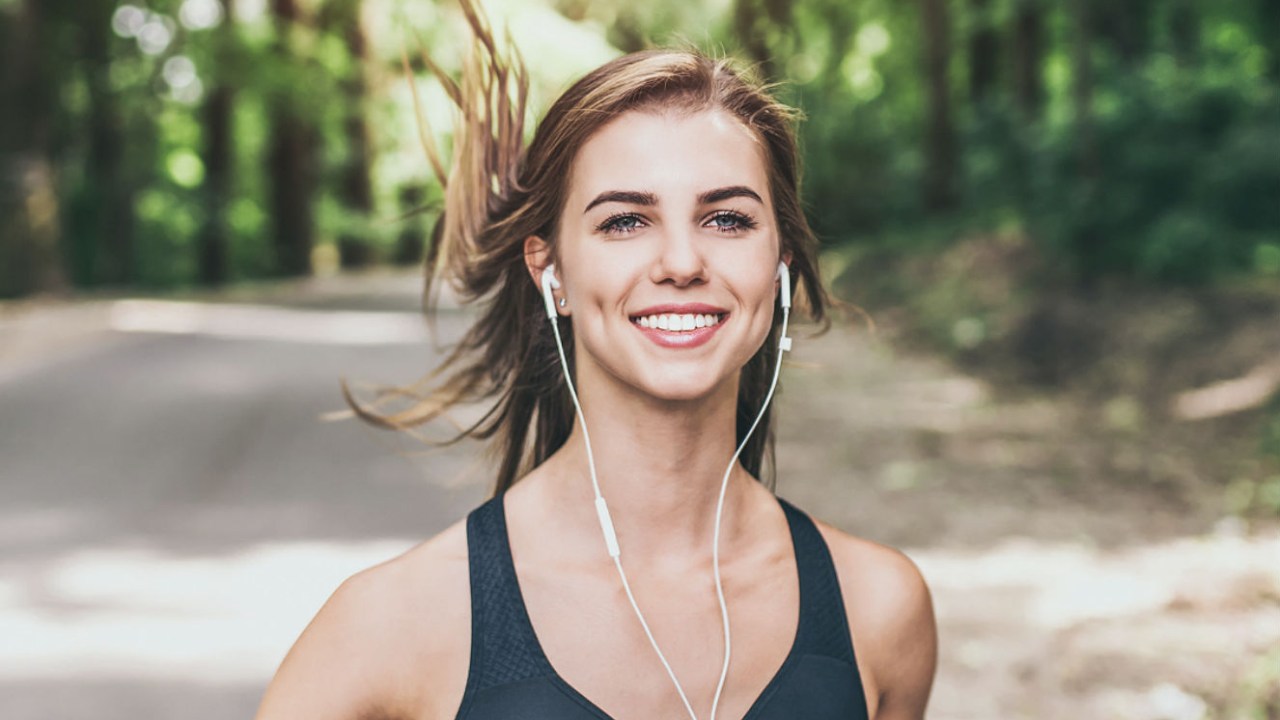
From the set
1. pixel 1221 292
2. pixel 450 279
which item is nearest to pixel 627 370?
pixel 450 279

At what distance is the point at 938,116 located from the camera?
2250cm

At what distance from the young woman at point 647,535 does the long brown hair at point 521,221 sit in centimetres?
1

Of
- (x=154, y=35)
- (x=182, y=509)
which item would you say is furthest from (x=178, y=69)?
(x=182, y=509)

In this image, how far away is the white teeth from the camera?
2096 mm

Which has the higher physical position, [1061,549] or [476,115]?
[476,115]

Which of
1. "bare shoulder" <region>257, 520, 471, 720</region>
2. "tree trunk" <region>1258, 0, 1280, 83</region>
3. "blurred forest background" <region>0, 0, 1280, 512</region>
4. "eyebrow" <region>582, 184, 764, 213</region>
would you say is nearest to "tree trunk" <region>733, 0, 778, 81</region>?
"blurred forest background" <region>0, 0, 1280, 512</region>

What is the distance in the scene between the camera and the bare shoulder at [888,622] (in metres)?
2.23

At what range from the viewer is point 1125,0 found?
17.0 metres

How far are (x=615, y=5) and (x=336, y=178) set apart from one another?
27.5 meters

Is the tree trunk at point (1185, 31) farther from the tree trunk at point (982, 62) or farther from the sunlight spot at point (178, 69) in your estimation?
the sunlight spot at point (178, 69)

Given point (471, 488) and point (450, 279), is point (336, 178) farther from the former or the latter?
point (450, 279)

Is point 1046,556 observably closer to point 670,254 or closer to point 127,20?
point 670,254

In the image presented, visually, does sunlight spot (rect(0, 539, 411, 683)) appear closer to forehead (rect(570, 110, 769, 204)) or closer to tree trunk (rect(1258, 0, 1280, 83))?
forehead (rect(570, 110, 769, 204))

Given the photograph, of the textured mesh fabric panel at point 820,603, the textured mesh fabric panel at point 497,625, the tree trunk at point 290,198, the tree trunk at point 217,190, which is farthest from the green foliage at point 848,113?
the textured mesh fabric panel at point 497,625
